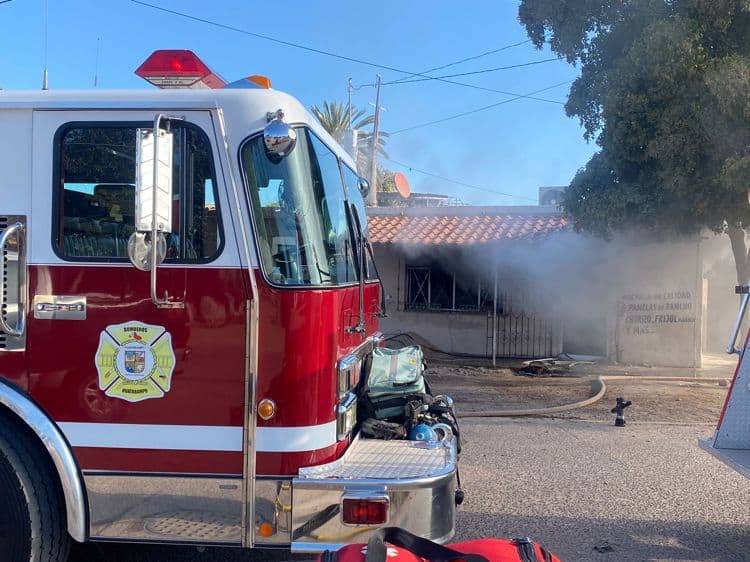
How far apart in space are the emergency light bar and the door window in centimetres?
54

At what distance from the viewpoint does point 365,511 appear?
280 cm

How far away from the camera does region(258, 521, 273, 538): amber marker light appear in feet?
9.31

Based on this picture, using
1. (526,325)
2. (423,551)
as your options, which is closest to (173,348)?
(423,551)

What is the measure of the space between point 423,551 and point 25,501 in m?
1.81

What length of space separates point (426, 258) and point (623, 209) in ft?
14.9

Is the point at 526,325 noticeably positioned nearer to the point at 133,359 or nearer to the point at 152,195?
the point at 133,359

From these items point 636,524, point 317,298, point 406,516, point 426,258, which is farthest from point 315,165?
point 426,258

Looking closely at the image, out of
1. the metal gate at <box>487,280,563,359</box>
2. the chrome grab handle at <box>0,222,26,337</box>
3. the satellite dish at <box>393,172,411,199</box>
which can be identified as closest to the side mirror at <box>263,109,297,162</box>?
the chrome grab handle at <box>0,222,26,337</box>

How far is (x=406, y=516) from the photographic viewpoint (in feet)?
9.28

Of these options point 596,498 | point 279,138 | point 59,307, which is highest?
point 279,138

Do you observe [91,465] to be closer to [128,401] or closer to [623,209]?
[128,401]

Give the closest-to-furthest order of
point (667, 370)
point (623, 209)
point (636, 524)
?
point (636, 524), point (623, 209), point (667, 370)

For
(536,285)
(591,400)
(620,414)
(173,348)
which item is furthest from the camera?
(536,285)

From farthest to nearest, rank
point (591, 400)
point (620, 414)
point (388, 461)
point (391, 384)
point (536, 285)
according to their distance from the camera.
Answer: point (536, 285) → point (591, 400) → point (620, 414) → point (391, 384) → point (388, 461)
